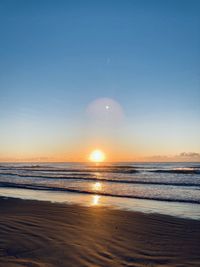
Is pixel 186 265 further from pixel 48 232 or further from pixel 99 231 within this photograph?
pixel 48 232

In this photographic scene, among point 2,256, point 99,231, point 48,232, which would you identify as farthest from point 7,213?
point 2,256

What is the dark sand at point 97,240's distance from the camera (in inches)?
223

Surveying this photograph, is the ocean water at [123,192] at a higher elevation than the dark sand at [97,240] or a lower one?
lower

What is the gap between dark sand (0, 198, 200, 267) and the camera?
568 centimetres

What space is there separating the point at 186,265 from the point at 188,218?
5127 millimetres

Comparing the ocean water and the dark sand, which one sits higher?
the dark sand

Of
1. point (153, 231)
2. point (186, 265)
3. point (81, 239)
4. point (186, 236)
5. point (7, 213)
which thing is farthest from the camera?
point (7, 213)

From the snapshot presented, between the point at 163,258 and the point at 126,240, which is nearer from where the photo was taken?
the point at 163,258

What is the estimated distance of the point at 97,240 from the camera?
23.1ft

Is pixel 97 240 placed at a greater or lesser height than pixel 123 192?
greater

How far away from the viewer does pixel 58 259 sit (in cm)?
567

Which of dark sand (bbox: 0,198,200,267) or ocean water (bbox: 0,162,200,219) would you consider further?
ocean water (bbox: 0,162,200,219)

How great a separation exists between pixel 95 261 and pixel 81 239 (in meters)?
1.61

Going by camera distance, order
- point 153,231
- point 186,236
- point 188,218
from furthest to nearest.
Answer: point 188,218 → point 153,231 → point 186,236
